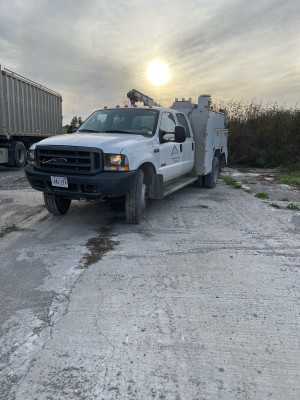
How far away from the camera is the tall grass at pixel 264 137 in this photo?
1487 centimetres

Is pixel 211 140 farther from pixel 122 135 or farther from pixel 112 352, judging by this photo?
pixel 112 352

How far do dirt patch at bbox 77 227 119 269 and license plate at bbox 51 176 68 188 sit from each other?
3.03ft

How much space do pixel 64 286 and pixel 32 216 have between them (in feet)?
9.96

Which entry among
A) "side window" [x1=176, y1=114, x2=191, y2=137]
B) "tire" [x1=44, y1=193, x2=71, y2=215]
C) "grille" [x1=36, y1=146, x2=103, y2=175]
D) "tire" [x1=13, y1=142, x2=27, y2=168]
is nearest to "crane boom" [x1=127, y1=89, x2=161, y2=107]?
"side window" [x1=176, y1=114, x2=191, y2=137]

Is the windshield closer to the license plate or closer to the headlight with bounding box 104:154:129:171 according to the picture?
the headlight with bounding box 104:154:129:171

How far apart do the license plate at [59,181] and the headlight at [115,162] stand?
65 centimetres

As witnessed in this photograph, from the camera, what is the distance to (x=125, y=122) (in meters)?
6.20

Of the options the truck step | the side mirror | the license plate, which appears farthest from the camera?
the truck step

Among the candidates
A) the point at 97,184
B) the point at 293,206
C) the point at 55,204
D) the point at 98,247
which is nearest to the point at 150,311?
the point at 98,247

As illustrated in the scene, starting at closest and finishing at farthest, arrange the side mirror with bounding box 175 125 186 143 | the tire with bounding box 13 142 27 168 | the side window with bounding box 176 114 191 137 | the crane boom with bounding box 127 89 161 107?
the side mirror with bounding box 175 125 186 143
the side window with bounding box 176 114 191 137
the crane boom with bounding box 127 89 161 107
the tire with bounding box 13 142 27 168

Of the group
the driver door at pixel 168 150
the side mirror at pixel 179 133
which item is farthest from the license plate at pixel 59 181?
the side mirror at pixel 179 133

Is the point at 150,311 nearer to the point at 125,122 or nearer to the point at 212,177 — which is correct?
the point at 125,122

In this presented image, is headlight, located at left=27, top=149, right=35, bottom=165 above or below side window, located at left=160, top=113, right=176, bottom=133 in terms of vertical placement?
below

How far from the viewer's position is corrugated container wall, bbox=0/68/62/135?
12500 millimetres
